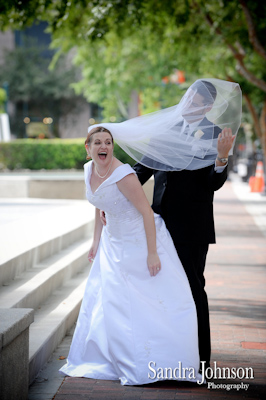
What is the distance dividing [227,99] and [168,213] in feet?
3.30

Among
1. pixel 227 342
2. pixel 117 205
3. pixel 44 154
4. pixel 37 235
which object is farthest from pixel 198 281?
pixel 44 154

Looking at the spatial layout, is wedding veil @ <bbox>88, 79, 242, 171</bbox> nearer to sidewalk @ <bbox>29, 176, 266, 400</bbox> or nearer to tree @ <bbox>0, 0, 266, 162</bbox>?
sidewalk @ <bbox>29, 176, 266, 400</bbox>

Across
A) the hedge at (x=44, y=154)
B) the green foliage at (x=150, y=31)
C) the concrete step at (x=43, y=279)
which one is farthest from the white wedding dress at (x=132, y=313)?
the hedge at (x=44, y=154)

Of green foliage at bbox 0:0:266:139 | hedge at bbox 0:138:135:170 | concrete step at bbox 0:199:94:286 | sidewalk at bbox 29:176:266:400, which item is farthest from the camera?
hedge at bbox 0:138:135:170

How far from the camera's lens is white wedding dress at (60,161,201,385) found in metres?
4.75

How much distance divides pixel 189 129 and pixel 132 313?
1475mm

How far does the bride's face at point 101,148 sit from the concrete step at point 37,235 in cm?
196

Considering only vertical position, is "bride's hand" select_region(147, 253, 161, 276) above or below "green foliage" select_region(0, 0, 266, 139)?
below

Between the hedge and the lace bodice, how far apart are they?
2479 cm

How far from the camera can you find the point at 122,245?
496cm

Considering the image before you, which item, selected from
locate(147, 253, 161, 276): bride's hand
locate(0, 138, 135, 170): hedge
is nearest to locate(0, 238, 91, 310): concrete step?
locate(147, 253, 161, 276): bride's hand

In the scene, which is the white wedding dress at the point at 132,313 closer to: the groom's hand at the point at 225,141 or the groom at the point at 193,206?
the groom at the point at 193,206

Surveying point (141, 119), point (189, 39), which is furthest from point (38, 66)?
point (141, 119)

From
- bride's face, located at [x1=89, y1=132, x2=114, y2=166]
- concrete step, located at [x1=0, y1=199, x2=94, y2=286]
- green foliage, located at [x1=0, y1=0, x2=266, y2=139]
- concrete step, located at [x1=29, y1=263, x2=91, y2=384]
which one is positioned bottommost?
concrete step, located at [x1=29, y1=263, x2=91, y2=384]
